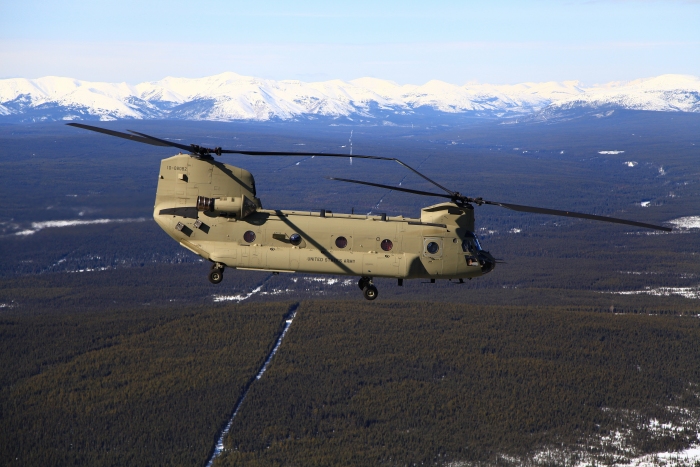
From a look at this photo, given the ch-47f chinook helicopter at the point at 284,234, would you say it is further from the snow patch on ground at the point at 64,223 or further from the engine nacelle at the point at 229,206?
the snow patch on ground at the point at 64,223

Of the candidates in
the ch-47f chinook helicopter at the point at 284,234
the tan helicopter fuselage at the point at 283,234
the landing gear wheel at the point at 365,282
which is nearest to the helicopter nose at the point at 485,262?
the ch-47f chinook helicopter at the point at 284,234

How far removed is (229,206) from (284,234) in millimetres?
4172

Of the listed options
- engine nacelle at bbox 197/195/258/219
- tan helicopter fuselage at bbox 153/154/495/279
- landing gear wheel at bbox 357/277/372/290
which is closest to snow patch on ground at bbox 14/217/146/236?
tan helicopter fuselage at bbox 153/154/495/279

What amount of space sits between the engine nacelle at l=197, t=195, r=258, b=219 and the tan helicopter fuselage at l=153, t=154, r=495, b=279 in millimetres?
68

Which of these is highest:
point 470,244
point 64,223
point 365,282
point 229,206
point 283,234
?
point 229,206

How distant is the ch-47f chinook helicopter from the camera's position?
51.9 metres

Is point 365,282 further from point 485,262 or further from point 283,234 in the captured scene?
point 485,262

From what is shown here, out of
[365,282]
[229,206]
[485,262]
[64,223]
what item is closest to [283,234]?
[229,206]

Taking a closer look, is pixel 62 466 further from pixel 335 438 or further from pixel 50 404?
pixel 335 438

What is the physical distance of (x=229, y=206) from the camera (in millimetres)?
51969

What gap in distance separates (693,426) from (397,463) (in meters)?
70.7

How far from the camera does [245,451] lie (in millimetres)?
169250

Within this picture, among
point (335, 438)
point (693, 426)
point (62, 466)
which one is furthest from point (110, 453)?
point (693, 426)

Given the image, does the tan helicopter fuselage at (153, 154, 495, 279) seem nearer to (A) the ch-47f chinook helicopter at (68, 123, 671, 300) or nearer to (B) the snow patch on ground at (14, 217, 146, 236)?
(A) the ch-47f chinook helicopter at (68, 123, 671, 300)
